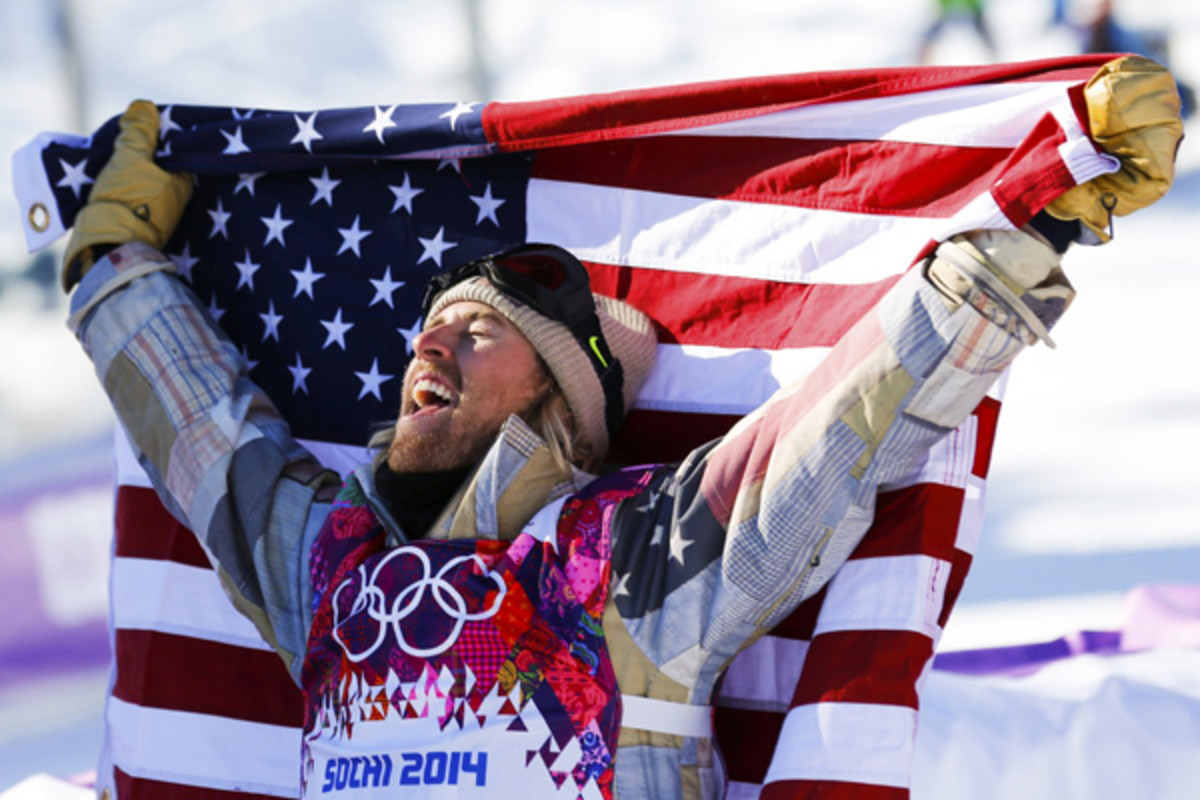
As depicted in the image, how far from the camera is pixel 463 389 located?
8.14 feet

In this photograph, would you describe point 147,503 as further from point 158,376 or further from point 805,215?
point 805,215

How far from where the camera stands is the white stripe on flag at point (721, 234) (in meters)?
2.49

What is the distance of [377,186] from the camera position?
9.78 ft

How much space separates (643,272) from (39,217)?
1.18 meters

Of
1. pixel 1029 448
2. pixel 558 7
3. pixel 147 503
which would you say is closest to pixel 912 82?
pixel 147 503

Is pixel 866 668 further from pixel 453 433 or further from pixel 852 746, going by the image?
pixel 453 433

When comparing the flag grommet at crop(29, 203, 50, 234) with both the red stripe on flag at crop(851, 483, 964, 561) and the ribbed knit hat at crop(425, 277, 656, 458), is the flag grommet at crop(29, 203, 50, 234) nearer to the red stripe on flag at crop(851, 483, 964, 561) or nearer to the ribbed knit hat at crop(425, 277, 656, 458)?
the ribbed knit hat at crop(425, 277, 656, 458)

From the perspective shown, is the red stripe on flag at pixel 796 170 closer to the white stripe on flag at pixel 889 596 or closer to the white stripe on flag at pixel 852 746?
the white stripe on flag at pixel 889 596

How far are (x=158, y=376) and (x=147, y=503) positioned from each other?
32cm

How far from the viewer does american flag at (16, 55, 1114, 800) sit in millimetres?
2191

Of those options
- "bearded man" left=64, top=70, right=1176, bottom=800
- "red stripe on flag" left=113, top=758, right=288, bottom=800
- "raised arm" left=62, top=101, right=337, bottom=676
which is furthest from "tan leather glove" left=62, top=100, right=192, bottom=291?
"red stripe on flag" left=113, top=758, right=288, bottom=800

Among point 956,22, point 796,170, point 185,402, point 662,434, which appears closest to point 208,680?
point 185,402

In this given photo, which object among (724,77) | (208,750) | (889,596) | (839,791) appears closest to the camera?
(839,791)

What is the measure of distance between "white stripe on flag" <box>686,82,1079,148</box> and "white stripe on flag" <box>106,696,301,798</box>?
1368 mm
